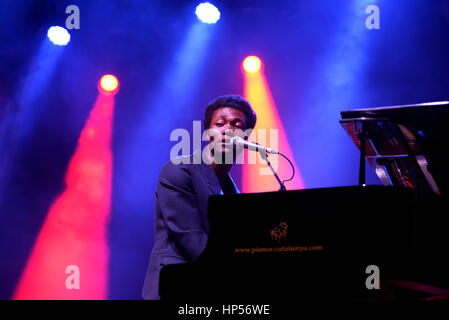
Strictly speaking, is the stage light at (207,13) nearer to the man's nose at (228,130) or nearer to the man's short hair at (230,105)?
the man's short hair at (230,105)

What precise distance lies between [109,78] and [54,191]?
160 cm

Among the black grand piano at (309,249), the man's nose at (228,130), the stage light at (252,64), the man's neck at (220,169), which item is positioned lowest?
the black grand piano at (309,249)

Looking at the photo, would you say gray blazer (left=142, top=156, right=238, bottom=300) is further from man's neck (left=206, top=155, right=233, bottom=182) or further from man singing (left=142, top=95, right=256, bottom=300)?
man's neck (left=206, top=155, right=233, bottom=182)

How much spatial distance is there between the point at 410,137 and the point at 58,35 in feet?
15.6

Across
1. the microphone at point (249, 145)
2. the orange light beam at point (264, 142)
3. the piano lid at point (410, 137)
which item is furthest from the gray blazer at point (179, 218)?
the orange light beam at point (264, 142)

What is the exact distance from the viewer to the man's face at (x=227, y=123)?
9.68 ft

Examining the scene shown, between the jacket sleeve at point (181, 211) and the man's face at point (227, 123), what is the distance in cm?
61

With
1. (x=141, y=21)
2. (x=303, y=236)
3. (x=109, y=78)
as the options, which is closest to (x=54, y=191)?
(x=109, y=78)

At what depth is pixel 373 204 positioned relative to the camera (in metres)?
1.69

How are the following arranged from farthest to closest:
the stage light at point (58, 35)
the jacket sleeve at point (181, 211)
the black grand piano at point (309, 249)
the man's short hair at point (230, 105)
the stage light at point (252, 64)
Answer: the stage light at point (58, 35) → the stage light at point (252, 64) → the man's short hair at point (230, 105) → the jacket sleeve at point (181, 211) → the black grand piano at point (309, 249)

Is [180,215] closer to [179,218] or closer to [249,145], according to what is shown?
[179,218]

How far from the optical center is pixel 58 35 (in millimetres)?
5594

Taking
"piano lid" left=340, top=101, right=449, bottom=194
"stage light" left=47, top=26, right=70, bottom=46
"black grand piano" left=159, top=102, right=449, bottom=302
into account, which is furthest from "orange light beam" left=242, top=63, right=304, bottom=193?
"black grand piano" left=159, top=102, right=449, bottom=302
